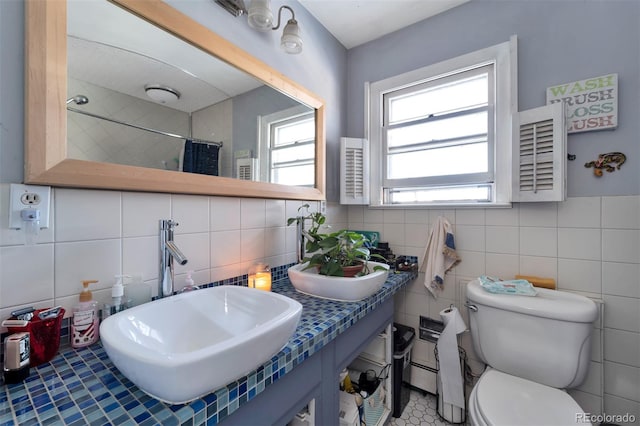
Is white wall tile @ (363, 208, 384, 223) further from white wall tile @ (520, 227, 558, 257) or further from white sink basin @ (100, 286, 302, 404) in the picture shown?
white sink basin @ (100, 286, 302, 404)

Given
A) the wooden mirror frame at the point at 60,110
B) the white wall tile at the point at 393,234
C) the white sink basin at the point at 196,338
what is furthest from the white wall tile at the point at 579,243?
the wooden mirror frame at the point at 60,110

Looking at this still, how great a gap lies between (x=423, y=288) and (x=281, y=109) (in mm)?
1359

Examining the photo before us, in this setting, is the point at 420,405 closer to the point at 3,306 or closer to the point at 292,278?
the point at 292,278

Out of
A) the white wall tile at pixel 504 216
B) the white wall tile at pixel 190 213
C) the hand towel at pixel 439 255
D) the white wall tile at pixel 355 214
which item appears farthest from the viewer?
the white wall tile at pixel 355 214

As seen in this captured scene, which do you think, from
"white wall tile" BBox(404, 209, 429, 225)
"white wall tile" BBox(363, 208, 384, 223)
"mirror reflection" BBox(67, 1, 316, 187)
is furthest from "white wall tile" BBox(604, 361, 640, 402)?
"mirror reflection" BBox(67, 1, 316, 187)

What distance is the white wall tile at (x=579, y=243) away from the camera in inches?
45.1

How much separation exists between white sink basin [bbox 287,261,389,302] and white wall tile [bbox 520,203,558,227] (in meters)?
0.84

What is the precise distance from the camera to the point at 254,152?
3.87ft

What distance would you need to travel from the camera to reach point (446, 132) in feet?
5.21

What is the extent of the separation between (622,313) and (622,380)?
286 millimetres

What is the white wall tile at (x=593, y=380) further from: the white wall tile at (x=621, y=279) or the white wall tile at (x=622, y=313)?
the white wall tile at (x=621, y=279)

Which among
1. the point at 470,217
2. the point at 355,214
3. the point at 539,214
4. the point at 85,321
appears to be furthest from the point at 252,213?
the point at 539,214

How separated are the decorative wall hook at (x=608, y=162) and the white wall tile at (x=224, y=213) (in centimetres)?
161

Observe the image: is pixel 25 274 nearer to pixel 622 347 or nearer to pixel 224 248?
pixel 224 248
